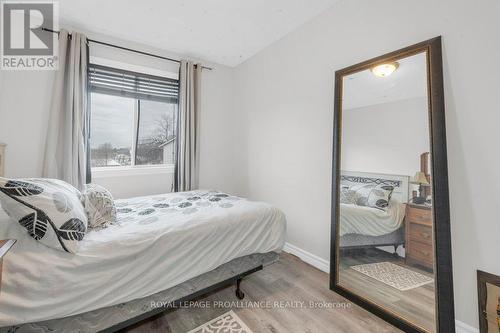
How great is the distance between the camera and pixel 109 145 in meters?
2.92

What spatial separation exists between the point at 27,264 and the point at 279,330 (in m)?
1.47

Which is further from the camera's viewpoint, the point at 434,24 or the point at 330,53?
the point at 330,53

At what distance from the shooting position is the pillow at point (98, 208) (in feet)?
5.13

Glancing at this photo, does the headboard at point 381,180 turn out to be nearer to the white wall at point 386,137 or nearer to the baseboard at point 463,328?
the white wall at point 386,137

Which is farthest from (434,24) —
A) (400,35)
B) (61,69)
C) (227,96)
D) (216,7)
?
(61,69)

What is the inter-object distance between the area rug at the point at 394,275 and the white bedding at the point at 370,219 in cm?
24

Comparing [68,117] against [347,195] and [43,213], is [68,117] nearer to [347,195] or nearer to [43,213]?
[43,213]

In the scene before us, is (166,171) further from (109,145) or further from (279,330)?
(279,330)

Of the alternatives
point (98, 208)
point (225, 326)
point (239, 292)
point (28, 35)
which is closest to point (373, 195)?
point (239, 292)

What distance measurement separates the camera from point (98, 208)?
1619mm

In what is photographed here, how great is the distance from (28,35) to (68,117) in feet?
2.85

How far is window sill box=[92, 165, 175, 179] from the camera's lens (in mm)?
2699

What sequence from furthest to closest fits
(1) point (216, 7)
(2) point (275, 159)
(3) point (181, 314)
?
(2) point (275, 159) < (1) point (216, 7) < (3) point (181, 314)

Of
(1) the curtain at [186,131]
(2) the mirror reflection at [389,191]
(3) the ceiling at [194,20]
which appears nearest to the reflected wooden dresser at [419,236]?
(2) the mirror reflection at [389,191]
